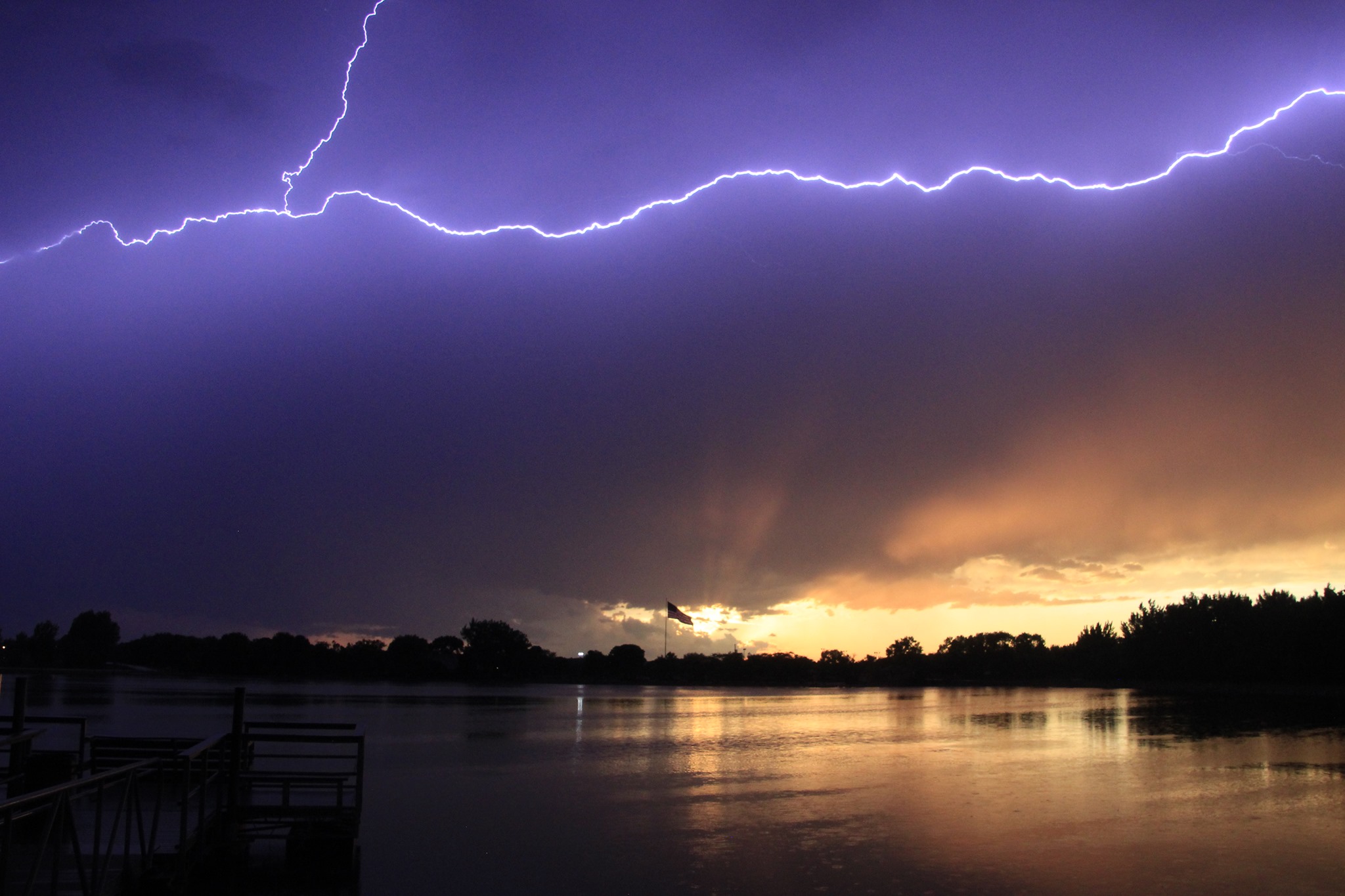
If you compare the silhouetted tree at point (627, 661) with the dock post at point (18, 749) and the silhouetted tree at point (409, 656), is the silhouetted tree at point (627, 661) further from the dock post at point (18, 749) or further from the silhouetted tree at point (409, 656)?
the dock post at point (18, 749)

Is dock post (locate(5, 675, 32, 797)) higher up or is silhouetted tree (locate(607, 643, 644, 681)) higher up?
dock post (locate(5, 675, 32, 797))

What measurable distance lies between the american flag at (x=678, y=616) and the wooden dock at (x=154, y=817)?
288 feet

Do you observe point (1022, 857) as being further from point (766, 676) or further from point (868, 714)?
point (766, 676)

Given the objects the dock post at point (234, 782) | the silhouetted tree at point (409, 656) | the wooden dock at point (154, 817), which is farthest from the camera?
the silhouetted tree at point (409, 656)

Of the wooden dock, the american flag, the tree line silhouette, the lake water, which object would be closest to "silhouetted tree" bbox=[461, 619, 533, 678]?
the tree line silhouette

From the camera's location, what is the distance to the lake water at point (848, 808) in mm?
13070

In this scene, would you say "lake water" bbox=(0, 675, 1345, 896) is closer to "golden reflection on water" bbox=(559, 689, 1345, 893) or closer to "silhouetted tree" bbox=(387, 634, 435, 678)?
"golden reflection on water" bbox=(559, 689, 1345, 893)

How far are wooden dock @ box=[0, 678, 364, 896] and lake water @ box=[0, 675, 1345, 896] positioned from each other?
1257 mm

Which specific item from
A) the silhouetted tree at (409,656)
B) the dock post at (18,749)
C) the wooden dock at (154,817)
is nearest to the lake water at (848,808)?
the wooden dock at (154,817)

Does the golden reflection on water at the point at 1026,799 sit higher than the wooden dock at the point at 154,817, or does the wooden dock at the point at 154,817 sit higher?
the wooden dock at the point at 154,817

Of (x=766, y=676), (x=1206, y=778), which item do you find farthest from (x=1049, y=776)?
(x=766, y=676)

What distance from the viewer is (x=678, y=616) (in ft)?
347

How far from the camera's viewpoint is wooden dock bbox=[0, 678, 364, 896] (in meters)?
9.21

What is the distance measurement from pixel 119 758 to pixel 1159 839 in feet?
59.4
